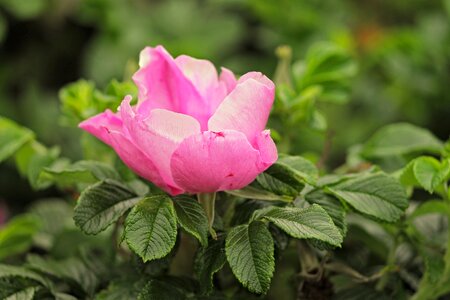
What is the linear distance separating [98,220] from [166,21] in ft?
3.86

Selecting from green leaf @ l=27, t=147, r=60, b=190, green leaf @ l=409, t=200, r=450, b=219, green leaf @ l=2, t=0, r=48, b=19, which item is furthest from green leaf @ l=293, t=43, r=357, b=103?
green leaf @ l=2, t=0, r=48, b=19

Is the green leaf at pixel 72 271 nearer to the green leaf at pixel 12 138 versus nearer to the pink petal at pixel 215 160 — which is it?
the green leaf at pixel 12 138

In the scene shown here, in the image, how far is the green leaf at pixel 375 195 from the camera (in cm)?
77

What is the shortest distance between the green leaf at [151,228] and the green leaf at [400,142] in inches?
15.0

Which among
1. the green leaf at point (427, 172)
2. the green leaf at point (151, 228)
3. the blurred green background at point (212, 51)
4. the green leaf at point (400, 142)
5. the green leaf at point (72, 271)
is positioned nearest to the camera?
the green leaf at point (151, 228)

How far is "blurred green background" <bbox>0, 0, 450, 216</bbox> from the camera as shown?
64.4 inches

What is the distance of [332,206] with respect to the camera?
0.76 meters

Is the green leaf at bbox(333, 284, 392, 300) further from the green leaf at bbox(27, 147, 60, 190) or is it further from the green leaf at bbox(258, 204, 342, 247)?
the green leaf at bbox(27, 147, 60, 190)

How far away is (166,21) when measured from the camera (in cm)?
185

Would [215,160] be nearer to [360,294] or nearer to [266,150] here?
[266,150]

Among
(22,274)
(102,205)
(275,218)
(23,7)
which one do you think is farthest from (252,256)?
(23,7)

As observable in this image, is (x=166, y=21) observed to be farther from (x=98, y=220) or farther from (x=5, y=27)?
(x=98, y=220)

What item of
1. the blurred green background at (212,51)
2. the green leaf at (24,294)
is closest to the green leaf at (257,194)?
the green leaf at (24,294)

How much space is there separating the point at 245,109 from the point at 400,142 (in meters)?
0.38
